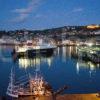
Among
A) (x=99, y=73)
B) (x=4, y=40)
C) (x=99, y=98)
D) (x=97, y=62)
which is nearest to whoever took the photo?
(x=99, y=98)

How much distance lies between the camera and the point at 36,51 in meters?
65.4

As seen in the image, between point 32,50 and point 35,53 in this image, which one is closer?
point 35,53

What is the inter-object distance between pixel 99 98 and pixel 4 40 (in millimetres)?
118421

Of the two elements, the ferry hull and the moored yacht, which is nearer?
the ferry hull

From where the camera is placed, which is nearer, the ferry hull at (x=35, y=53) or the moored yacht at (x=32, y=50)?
the ferry hull at (x=35, y=53)

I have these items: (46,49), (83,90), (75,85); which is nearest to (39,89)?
(83,90)

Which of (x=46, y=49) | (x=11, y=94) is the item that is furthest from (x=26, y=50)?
(x=11, y=94)

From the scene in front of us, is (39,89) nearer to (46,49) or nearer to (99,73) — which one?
(99,73)

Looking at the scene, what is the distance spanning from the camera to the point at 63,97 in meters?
13.1

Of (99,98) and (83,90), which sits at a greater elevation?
(99,98)

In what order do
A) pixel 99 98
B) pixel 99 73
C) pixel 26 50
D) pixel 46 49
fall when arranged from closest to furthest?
pixel 99 98, pixel 99 73, pixel 26 50, pixel 46 49

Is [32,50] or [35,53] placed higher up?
[32,50]

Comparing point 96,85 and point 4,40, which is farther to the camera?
point 4,40

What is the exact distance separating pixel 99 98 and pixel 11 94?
5.44 metres
